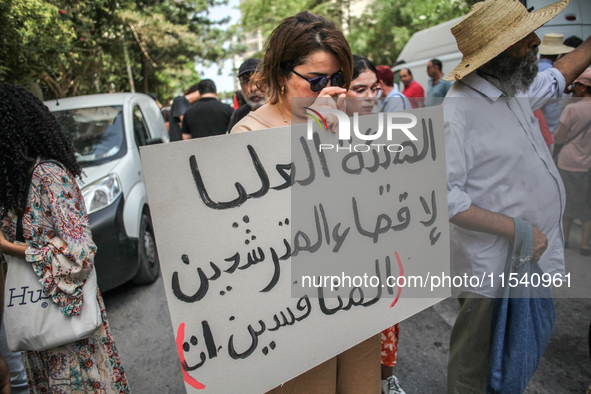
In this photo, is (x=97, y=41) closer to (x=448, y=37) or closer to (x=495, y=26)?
(x=448, y=37)

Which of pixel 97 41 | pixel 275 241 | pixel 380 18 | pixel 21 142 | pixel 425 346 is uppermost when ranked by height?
pixel 380 18

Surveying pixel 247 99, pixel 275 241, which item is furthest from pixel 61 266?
pixel 247 99

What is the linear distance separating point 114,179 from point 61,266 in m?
1.99

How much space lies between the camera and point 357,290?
1.33m

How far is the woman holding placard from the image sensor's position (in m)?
1.37

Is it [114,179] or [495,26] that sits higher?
[495,26]

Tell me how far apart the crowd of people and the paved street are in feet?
1.18

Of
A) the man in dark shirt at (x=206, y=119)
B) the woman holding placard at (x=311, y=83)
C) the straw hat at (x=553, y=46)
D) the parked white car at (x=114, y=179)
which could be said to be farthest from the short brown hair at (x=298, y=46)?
the straw hat at (x=553, y=46)

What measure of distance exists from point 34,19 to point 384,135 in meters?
4.59

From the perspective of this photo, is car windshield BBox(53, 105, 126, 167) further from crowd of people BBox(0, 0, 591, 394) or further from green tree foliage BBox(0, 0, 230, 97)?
crowd of people BBox(0, 0, 591, 394)

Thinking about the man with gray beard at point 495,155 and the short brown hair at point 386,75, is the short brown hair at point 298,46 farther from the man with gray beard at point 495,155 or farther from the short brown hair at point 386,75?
the short brown hair at point 386,75

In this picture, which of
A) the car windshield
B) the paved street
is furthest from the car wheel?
the car windshield

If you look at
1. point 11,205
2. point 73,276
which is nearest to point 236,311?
point 73,276

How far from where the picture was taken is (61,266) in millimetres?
1530
